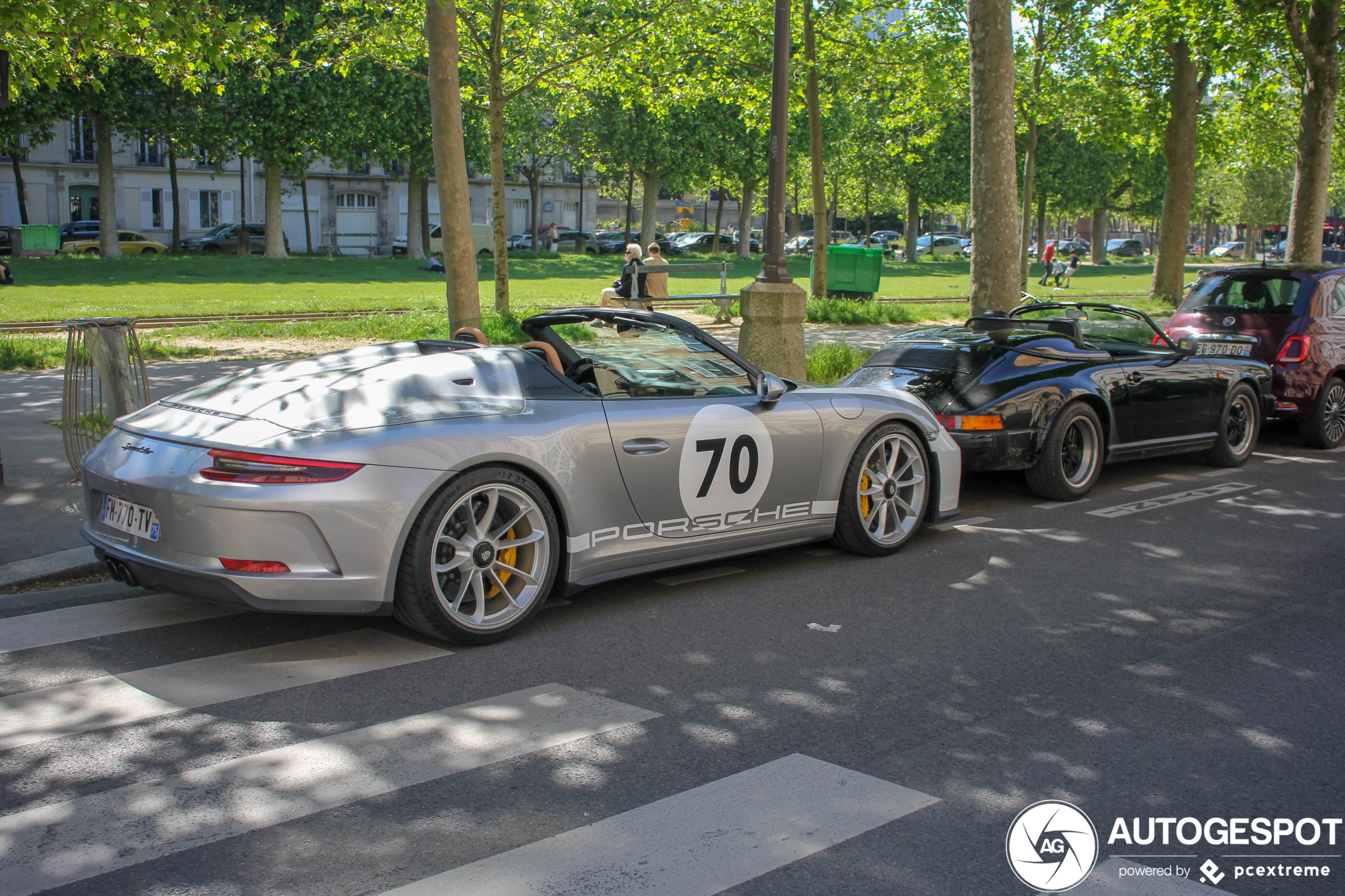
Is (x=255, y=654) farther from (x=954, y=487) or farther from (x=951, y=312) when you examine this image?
(x=951, y=312)

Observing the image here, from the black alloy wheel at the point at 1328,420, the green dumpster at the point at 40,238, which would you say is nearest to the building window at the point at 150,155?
the green dumpster at the point at 40,238

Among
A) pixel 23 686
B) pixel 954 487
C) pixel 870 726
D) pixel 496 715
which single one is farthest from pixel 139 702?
pixel 954 487

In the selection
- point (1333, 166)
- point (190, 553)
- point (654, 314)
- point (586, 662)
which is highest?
point (1333, 166)

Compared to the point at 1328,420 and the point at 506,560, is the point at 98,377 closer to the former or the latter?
the point at 506,560

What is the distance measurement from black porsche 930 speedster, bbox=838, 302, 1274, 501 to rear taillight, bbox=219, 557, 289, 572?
4.82 m

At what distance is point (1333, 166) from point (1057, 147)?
16.8 meters

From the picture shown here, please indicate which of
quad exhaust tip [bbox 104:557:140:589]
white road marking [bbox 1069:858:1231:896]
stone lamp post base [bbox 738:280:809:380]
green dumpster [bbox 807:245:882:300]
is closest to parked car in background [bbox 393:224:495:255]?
green dumpster [bbox 807:245:882:300]

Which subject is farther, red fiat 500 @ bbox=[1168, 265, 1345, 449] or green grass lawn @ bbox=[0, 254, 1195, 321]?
green grass lawn @ bbox=[0, 254, 1195, 321]

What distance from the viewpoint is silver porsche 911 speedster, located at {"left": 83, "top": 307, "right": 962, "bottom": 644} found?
439cm

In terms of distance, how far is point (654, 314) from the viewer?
618 centimetres

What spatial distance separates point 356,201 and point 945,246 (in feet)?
123

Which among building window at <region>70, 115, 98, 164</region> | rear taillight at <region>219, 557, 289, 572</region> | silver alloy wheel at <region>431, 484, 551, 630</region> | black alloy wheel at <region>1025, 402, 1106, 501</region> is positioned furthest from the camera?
building window at <region>70, 115, 98, 164</region>

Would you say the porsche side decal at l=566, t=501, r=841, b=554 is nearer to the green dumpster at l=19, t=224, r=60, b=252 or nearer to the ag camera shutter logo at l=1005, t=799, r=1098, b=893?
the ag camera shutter logo at l=1005, t=799, r=1098, b=893

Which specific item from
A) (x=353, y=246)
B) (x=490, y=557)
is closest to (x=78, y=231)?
(x=353, y=246)
